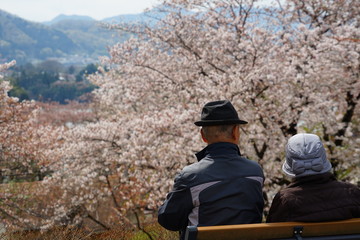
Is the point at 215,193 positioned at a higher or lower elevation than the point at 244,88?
higher

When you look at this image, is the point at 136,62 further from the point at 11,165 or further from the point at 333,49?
the point at 333,49

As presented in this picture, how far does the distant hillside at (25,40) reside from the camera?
170375 millimetres

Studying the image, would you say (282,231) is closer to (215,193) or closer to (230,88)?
(215,193)

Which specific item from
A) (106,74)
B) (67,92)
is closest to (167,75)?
(106,74)

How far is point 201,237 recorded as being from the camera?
76.2 inches

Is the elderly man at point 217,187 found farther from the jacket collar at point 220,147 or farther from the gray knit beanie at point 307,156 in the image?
the gray knit beanie at point 307,156

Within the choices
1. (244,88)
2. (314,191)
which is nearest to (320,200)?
(314,191)

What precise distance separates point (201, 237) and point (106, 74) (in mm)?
12902

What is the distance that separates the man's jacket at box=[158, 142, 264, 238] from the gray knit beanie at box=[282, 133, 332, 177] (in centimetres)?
25

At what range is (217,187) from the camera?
2.11 meters

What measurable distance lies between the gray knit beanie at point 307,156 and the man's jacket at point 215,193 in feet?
0.83

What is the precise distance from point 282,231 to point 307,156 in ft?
1.36

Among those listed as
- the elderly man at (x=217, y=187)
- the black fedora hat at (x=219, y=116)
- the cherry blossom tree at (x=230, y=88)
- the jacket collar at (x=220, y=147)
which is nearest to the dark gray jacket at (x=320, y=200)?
the elderly man at (x=217, y=187)

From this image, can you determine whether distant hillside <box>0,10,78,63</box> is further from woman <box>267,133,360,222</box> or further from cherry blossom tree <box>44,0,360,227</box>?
woman <box>267,133,360,222</box>
